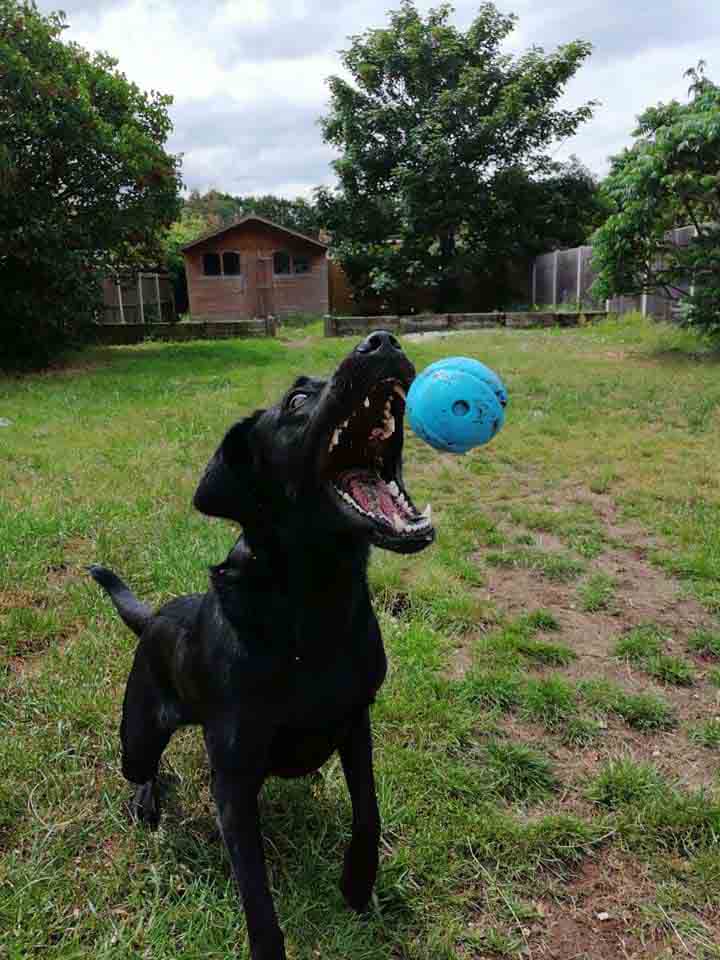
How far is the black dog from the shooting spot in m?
1.80

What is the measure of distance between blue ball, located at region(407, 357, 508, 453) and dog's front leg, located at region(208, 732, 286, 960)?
1334mm

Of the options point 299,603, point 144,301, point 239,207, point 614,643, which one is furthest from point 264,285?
point 239,207

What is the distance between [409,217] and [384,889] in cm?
2721

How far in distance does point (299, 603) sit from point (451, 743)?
3.69 feet

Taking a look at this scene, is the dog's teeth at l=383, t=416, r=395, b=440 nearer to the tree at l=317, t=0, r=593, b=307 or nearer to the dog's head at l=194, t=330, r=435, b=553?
the dog's head at l=194, t=330, r=435, b=553

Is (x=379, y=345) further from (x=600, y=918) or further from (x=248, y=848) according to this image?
(x=600, y=918)

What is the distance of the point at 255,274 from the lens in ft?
95.8

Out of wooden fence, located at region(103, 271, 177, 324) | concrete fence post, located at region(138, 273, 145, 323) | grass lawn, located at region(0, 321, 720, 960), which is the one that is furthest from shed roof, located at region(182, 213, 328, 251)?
grass lawn, located at region(0, 321, 720, 960)

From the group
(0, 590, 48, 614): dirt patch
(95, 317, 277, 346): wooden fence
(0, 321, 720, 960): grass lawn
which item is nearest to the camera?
(0, 321, 720, 960): grass lawn

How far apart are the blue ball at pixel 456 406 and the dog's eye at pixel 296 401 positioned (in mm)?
625

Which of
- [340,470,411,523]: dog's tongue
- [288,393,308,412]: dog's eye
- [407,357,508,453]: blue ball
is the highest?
[288,393,308,412]: dog's eye

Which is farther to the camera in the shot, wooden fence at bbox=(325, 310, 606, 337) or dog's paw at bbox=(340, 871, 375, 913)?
wooden fence at bbox=(325, 310, 606, 337)

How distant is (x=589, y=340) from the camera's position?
15266mm

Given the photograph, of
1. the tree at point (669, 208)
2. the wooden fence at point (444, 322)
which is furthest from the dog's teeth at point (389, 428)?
the wooden fence at point (444, 322)
